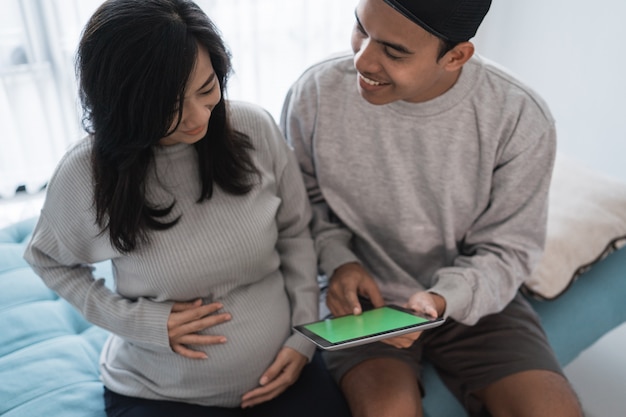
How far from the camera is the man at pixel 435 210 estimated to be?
1.12 m

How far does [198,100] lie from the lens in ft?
3.09

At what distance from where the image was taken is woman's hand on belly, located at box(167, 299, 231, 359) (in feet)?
3.47

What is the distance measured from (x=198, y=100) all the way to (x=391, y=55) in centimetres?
35

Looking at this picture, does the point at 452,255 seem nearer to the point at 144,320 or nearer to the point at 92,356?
the point at 144,320

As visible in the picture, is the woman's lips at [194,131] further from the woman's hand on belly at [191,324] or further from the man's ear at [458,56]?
the man's ear at [458,56]

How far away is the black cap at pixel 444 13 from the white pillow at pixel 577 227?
67 cm

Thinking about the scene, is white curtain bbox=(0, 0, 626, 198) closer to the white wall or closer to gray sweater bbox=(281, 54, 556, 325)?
the white wall

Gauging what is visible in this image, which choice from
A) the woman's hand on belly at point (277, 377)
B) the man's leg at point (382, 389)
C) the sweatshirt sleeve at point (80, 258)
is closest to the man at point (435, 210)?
the man's leg at point (382, 389)

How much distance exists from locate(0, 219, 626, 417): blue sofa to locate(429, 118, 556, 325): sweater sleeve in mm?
226

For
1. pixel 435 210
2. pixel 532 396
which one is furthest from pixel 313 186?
pixel 532 396

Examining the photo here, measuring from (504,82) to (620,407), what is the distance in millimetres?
1052

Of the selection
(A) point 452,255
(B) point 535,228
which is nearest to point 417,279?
(A) point 452,255

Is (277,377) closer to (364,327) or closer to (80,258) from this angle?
A: (364,327)

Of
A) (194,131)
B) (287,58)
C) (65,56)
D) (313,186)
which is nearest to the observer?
(194,131)
